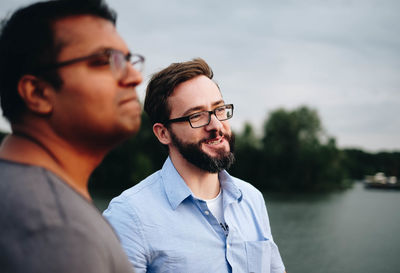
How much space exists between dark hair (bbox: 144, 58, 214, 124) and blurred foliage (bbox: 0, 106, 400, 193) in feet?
132

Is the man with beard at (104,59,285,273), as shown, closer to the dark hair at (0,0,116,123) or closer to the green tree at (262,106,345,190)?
the dark hair at (0,0,116,123)

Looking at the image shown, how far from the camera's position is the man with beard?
216 cm

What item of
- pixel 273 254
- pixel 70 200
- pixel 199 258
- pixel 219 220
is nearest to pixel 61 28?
pixel 70 200

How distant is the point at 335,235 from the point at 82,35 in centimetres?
2593

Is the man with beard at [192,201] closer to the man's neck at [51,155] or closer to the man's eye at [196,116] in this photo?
the man's eye at [196,116]

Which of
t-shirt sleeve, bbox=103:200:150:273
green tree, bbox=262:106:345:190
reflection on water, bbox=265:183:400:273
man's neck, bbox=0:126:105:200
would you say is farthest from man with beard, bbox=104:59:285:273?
green tree, bbox=262:106:345:190

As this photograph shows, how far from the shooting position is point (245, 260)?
90.1 inches

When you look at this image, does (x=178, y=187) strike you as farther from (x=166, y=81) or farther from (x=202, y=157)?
(x=166, y=81)

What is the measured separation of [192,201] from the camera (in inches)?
96.4

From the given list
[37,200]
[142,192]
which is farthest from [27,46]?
[142,192]

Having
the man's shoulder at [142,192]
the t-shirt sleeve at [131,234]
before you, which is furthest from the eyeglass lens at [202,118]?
the t-shirt sleeve at [131,234]

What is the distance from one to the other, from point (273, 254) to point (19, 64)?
6.86ft

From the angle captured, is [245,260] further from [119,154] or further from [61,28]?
[119,154]

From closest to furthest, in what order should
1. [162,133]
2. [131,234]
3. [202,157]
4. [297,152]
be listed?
[131,234]
[202,157]
[162,133]
[297,152]
